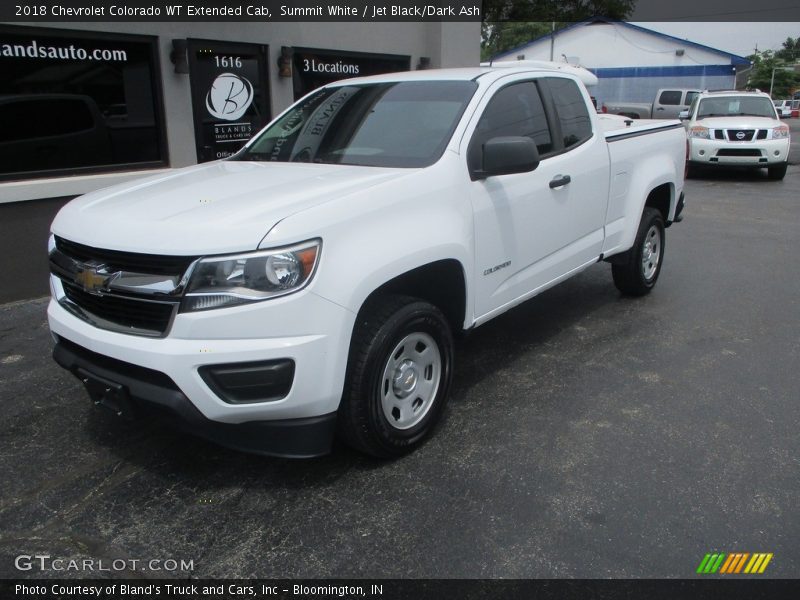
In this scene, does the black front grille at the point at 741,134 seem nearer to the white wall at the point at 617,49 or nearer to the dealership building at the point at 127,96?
the dealership building at the point at 127,96

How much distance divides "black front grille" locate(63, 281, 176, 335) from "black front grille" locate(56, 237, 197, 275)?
0.13 metres

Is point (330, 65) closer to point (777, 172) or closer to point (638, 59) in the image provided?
point (777, 172)

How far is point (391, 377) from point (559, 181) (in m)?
1.87

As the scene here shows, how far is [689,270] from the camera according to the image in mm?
6941

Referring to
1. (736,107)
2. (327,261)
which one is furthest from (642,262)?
(736,107)

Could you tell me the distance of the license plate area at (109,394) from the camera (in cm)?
285

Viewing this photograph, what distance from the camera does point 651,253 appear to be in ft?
19.5

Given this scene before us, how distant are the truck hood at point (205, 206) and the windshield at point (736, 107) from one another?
13706mm

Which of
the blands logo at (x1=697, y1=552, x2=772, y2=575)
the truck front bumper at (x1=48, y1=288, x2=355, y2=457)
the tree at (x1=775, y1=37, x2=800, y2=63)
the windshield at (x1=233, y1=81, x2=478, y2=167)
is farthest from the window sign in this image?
the tree at (x1=775, y1=37, x2=800, y2=63)

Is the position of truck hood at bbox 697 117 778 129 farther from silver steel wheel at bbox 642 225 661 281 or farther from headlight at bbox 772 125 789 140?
silver steel wheel at bbox 642 225 661 281

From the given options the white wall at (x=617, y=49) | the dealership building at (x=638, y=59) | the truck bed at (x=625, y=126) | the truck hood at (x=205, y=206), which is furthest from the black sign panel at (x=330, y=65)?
the white wall at (x=617, y=49)

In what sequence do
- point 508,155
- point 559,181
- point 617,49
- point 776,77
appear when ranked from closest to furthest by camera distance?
point 508,155, point 559,181, point 617,49, point 776,77

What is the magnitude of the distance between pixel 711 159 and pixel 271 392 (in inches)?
538

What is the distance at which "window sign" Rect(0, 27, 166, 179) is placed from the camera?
20.0 feet
